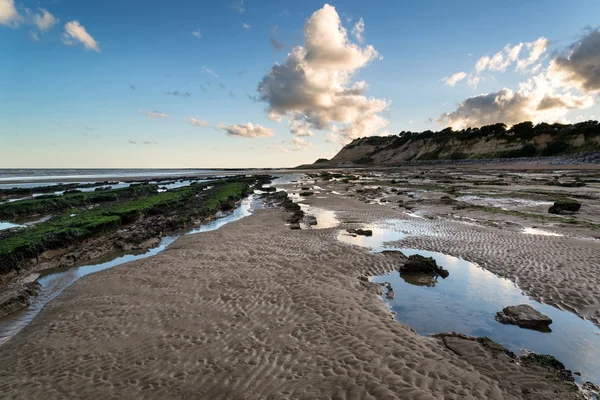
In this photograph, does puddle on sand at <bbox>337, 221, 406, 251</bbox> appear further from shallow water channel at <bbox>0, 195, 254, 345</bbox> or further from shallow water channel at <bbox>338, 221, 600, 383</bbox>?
shallow water channel at <bbox>0, 195, 254, 345</bbox>

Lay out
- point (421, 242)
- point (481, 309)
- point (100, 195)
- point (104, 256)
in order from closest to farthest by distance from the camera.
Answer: point (481, 309) → point (104, 256) → point (421, 242) → point (100, 195)

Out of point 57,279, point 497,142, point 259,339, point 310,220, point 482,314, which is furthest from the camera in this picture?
point 497,142

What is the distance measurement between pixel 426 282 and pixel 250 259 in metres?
8.08

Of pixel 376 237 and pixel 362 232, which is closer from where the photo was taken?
pixel 376 237

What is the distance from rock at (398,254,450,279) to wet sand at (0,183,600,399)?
3.08 feet

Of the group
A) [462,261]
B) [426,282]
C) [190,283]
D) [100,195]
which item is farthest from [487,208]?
[100,195]

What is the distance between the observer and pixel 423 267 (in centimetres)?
1271

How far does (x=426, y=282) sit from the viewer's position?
11.9 m

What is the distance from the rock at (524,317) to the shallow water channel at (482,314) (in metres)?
0.18

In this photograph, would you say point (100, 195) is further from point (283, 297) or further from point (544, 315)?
point (544, 315)

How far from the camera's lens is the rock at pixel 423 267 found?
12688 millimetres

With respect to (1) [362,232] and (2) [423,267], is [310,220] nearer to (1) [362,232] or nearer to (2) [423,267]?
(1) [362,232]

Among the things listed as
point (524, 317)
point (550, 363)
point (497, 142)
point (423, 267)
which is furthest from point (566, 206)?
point (497, 142)

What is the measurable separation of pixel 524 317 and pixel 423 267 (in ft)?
14.1
